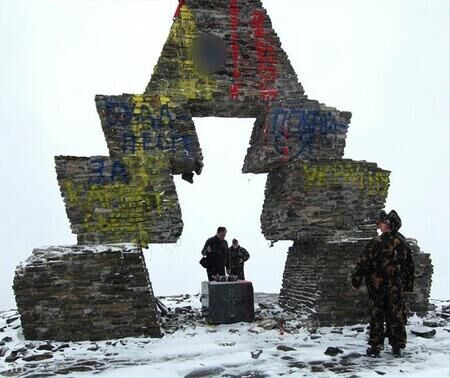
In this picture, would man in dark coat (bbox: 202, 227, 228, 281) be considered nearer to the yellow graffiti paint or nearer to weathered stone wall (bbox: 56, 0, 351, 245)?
weathered stone wall (bbox: 56, 0, 351, 245)

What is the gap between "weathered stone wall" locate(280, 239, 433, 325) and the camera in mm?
8555

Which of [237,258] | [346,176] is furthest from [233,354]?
[237,258]

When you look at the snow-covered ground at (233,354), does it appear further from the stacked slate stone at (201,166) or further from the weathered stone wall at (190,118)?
the weathered stone wall at (190,118)

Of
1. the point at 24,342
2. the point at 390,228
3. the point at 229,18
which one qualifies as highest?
the point at 229,18

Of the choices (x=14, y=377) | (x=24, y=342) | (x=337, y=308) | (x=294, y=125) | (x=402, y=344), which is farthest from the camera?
(x=294, y=125)

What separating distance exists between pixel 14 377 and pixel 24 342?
1.86 m

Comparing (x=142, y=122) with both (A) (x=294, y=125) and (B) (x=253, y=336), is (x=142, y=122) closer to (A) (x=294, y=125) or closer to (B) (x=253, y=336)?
(A) (x=294, y=125)

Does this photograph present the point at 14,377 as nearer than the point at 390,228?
Yes

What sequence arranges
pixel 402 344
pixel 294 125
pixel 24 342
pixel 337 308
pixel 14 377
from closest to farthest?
pixel 14 377
pixel 402 344
pixel 24 342
pixel 337 308
pixel 294 125

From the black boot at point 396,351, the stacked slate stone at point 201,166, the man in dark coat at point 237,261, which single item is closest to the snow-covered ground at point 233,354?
the black boot at point 396,351

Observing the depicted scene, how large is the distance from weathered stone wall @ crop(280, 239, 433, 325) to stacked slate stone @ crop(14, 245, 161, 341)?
283 centimetres

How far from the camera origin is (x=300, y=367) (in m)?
5.97

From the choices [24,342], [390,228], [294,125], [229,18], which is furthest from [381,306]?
[229,18]

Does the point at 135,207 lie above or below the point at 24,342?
above
